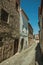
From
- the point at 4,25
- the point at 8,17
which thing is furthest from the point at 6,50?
the point at 8,17

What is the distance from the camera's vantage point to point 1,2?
1084 cm

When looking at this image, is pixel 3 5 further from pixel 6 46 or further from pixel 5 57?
pixel 5 57

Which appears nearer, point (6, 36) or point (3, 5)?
point (3, 5)

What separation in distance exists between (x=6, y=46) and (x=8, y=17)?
9.18 feet

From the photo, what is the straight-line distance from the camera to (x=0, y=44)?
10.6 meters

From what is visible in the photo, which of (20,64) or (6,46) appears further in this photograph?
(6,46)

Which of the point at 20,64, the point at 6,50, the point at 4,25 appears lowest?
the point at 20,64

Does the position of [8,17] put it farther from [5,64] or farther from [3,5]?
[5,64]

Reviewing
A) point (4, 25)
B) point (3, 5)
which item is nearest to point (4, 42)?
point (4, 25)

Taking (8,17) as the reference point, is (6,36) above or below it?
below

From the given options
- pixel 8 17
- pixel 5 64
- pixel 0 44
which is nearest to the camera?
pixel 5 64

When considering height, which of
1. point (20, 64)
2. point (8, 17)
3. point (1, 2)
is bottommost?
point (20, 64)

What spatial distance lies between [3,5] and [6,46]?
358 centimetres

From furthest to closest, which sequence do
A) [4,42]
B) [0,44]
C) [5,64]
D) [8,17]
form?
[8,17] < [4,42] < [0,44] < [5,64]
